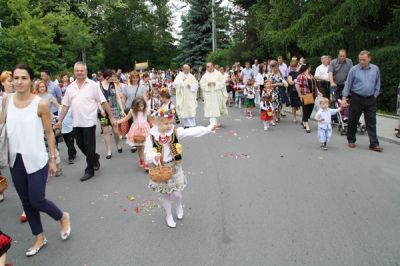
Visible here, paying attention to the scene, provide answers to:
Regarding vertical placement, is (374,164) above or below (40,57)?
below

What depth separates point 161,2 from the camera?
6756cm

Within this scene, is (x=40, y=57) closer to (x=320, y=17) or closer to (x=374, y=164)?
(x=320, y=17)

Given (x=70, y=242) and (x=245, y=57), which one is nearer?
(x=70, y=242)

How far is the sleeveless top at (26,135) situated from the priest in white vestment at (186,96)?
8.98 meters

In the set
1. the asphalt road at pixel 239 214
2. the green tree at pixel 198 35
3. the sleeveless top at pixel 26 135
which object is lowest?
the asphalt road at pixel 239 214

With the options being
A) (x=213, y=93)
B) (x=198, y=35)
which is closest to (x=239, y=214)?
(x=213, y=93)

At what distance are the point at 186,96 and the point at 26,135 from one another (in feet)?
30.1

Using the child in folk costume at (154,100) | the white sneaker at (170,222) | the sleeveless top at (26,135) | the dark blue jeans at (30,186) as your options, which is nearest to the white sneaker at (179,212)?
the white sneaker at (170,222)

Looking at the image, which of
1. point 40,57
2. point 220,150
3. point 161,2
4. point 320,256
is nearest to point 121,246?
point 320,256

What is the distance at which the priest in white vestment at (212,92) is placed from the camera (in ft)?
44.1

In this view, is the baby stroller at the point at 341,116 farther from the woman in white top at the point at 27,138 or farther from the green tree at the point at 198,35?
the green tree at the point at 198,35

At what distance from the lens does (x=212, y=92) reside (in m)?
13.5

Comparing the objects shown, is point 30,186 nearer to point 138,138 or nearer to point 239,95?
point 138,138

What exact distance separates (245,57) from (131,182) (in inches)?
1005
